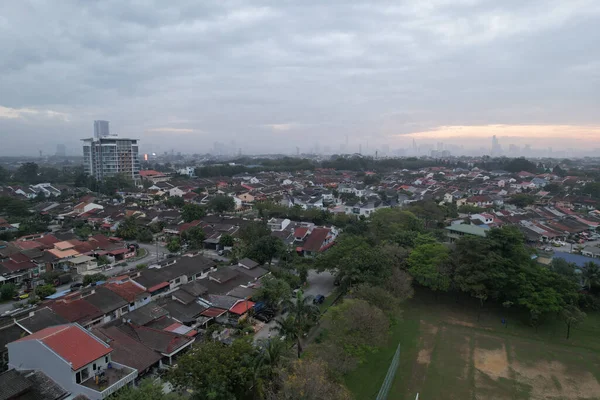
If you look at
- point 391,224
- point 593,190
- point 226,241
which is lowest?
point 226,241

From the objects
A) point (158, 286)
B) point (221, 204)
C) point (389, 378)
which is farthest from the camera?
point (221, 204)

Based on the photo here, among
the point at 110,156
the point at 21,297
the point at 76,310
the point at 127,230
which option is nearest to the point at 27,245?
the point at 127,230

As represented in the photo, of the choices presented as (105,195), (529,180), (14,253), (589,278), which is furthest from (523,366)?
(529,180)

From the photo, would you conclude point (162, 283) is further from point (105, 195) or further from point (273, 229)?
point (105, 195)

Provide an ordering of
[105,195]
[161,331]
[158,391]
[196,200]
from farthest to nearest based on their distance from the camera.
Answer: [105,195], [196,200], [161,331], [158,391]

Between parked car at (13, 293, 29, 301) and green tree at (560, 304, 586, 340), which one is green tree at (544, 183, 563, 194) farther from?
parked car at (13, 293, 29, 301)

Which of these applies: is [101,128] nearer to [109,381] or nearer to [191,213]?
[191,213]
